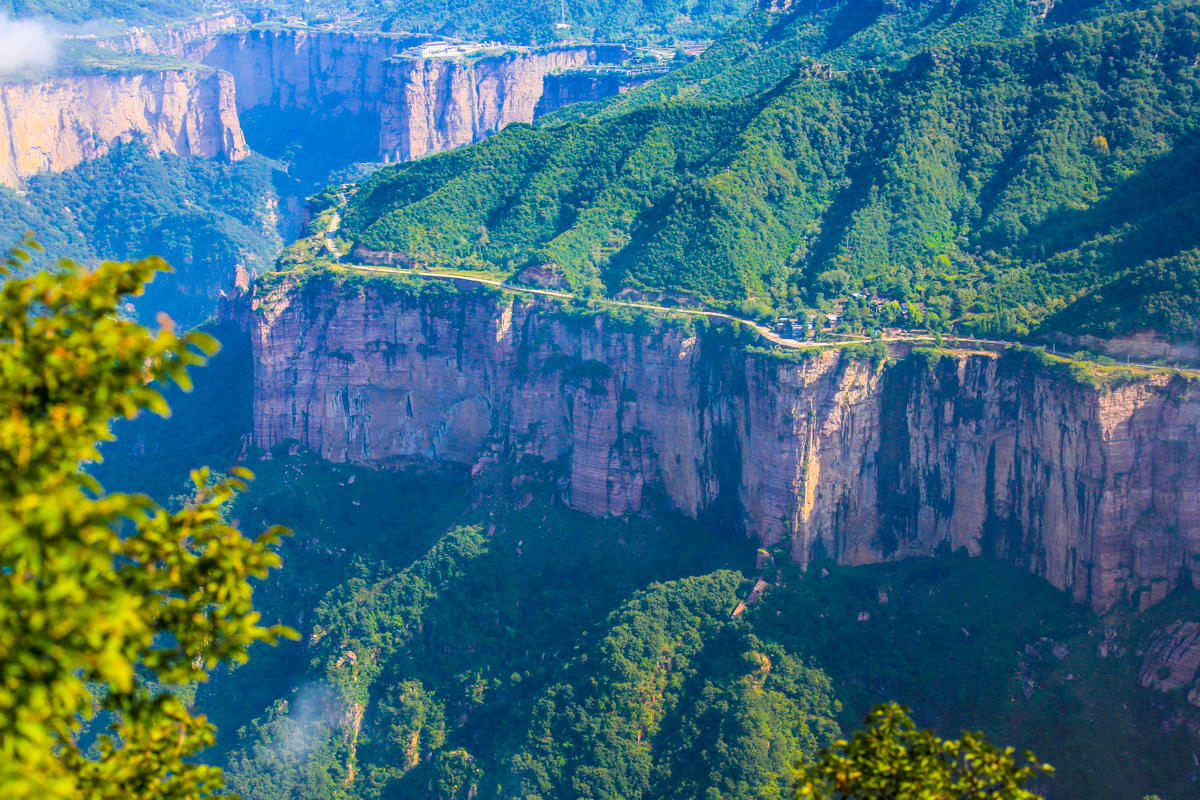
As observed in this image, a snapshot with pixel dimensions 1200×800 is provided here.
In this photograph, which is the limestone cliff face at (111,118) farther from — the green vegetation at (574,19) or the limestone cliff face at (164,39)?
the green vegetation at (574,19)

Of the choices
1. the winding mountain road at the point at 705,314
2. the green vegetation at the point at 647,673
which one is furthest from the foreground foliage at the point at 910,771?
the winding mountain road at the point at 705,314

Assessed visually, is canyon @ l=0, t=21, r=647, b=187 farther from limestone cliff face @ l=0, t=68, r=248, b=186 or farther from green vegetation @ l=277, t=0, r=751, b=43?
green vegetation @ l=277, t=0, r=751, b=43

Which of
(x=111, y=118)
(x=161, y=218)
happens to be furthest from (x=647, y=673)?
(x=111, y=118)

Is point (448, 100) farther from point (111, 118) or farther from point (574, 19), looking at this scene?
point (574, 19)

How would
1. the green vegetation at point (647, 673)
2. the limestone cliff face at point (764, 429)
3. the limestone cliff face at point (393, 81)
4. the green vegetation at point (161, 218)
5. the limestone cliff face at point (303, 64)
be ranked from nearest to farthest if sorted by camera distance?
the green vegetation at point (647, 673), the limestone cliff face at point (764, 429), the green vegetation at point (161, 218), the limestone cliff face at point (393, 81), the limestone cliff face at point (303, 64)

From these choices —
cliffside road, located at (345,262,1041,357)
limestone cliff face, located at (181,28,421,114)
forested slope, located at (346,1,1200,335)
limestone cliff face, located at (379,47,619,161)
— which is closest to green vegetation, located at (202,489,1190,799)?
cliffside road, located at (345,262,1041,357)
